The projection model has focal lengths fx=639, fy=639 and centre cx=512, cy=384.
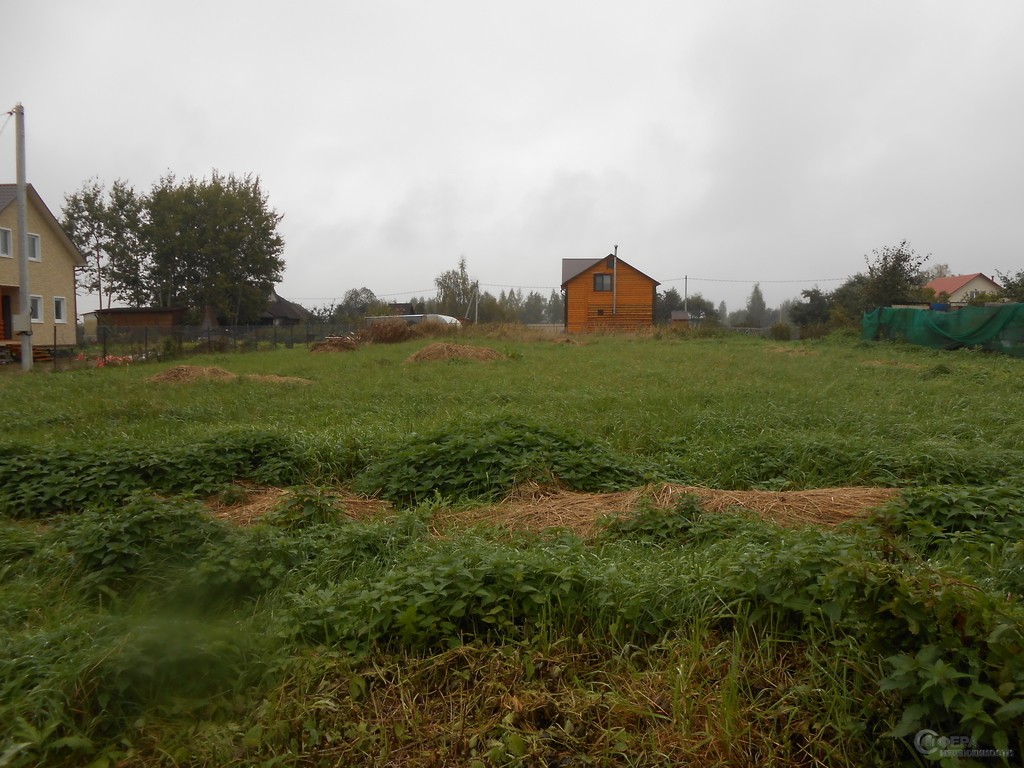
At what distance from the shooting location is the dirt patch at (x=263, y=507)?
15.8ft

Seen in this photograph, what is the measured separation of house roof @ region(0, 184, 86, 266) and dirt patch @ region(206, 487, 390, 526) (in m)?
28.1

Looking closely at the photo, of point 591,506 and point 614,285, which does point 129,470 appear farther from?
point 614,285

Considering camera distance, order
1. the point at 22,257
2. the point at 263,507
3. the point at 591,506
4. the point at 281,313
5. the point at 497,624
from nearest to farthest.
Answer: the point at 497,624 < the point at 591,506 < the point at 263,507 < the point at 22,257 < the point at 281,313

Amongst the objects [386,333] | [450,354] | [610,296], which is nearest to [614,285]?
[610,296]

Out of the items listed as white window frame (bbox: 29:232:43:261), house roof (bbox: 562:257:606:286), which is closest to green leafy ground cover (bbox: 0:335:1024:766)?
white window frame (bbox: 29:232:43:261)

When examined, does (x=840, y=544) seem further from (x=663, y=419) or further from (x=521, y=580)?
(x=663, y=419)

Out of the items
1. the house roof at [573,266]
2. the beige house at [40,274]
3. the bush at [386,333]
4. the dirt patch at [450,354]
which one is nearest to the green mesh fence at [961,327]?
the dirt patch at [450,354]

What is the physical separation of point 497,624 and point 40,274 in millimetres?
35788

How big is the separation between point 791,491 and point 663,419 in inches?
112

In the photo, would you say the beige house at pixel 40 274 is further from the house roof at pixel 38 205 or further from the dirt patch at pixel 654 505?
the dirt patch at pixel 654 505

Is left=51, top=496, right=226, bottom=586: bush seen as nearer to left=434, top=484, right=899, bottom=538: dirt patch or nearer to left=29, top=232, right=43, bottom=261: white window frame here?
left=434, top=484, right=899, bottom=538: dirt patch

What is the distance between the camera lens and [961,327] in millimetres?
19141

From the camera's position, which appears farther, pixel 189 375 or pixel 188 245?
pixel 188 245

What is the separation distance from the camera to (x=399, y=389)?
36.7 ft
